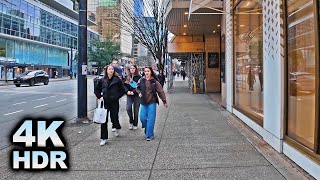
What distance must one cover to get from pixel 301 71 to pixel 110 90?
3.65 meters

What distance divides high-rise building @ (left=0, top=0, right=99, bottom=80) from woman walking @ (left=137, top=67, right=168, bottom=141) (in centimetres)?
3992

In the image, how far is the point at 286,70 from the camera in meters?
5.74

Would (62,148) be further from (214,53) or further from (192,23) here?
(214,53)

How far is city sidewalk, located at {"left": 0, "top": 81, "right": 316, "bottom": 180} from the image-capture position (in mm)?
4789

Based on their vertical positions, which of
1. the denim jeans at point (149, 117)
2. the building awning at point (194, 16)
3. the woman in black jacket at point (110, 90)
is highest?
the building awning at point (194, 16)

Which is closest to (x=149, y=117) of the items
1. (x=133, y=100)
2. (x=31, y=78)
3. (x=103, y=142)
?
(x=103, y=142)

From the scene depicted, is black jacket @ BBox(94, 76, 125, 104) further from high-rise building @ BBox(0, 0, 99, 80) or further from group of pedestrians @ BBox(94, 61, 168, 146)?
high-rise building @ BBox(0, 0, 99, 80)

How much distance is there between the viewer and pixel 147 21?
24.8m

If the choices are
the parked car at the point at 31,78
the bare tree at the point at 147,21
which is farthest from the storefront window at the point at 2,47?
the bare tree at the point at 147,21

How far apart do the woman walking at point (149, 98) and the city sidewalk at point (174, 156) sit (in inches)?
12.9

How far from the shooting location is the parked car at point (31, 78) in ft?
102

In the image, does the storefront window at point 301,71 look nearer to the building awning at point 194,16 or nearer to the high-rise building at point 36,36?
the building awning at point 194,16

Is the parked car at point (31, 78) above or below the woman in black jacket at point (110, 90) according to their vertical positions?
above

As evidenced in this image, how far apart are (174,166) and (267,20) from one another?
12.0ft
